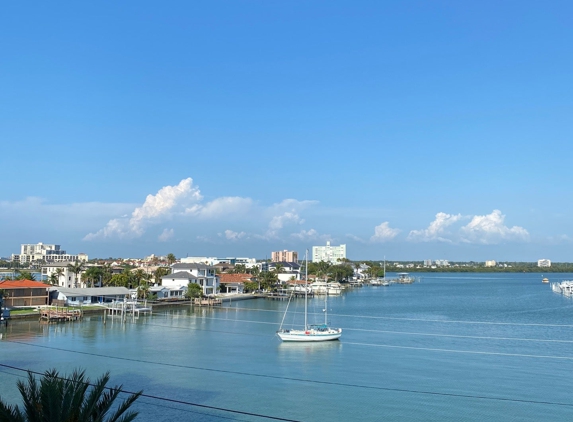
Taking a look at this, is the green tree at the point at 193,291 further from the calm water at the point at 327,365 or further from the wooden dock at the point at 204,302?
the calm water at the point at 327,365

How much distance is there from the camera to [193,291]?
63156 millimetres

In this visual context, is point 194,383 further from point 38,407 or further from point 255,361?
point 38,407

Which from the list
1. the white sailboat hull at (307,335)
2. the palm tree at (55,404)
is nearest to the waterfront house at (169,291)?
the white sailboat hull at (307,335)

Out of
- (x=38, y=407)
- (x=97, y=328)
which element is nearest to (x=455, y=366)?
(x=38, y=407)

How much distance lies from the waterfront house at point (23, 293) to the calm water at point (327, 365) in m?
6.62

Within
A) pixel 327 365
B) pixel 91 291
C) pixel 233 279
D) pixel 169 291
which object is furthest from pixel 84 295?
pixel 327 365

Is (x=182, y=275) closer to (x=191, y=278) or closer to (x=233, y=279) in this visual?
(x=191, y=278)

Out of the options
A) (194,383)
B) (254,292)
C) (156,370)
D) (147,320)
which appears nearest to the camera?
(194,383)

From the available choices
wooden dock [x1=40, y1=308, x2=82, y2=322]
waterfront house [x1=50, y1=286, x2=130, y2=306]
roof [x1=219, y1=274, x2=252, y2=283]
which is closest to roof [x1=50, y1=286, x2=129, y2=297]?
waterfront house [x1=50, y1=286, x2=130, y2=306]

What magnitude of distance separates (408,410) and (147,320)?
33510mm

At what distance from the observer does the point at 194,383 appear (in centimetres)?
2448

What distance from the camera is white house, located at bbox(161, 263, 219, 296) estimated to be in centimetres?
6838

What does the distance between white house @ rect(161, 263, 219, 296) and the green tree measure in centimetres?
394

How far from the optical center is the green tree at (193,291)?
207 ft
